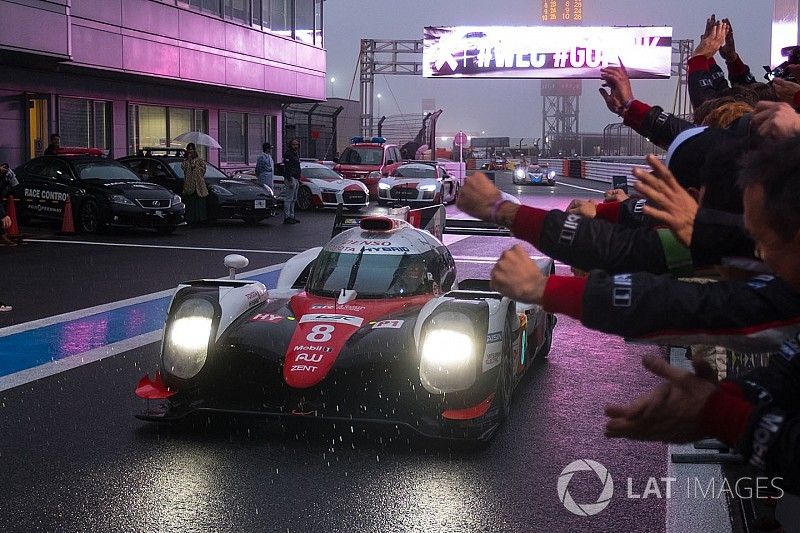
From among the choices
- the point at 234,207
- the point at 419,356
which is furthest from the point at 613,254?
the point at 234,207

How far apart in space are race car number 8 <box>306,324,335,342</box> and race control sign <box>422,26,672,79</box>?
42955 mm

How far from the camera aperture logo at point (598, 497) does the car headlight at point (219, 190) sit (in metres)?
16.8

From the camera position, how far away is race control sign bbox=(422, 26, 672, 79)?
47281 mm

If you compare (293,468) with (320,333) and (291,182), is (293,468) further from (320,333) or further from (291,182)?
(291,182)

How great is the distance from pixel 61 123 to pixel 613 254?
24.5 meters

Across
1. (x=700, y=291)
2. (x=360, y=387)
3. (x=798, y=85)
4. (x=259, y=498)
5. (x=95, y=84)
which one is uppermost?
(x=95, y=84)

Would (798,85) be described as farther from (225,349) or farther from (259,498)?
(225,349)

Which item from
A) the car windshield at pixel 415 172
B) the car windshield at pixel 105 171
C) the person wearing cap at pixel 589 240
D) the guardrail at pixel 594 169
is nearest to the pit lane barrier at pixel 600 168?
the guardrail at pixel 594 169

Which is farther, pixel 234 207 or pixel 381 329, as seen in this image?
pixel 234 207

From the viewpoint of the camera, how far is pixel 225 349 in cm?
587

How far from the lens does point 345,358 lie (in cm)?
566

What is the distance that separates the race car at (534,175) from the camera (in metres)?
45.4

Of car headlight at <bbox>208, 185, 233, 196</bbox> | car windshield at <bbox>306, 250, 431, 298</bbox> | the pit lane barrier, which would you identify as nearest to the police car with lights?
car headlight at <bbox>208, 185, 233, 196</bbox>

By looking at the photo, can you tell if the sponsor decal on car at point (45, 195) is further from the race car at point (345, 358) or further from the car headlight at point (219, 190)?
the race car at point (345, 358)
